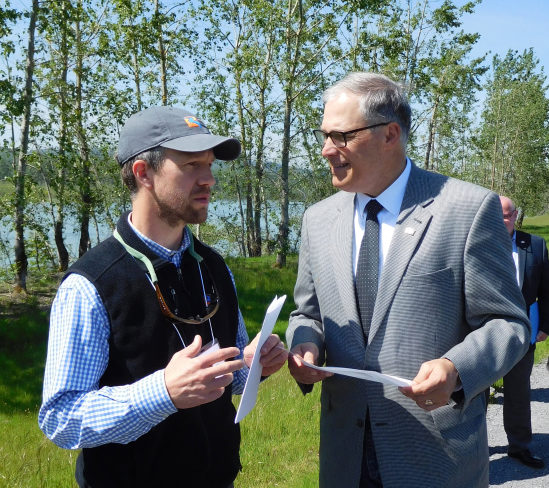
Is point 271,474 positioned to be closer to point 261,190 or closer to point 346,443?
point 346,443

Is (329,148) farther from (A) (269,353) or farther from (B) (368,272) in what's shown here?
(A) (269,353)

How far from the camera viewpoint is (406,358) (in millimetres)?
2439

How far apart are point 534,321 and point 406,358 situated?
4.08 metres

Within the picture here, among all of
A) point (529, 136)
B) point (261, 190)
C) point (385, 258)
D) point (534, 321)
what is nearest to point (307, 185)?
point (261, 190)

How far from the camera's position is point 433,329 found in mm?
2428

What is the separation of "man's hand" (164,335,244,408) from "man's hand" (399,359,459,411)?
736 millimetres

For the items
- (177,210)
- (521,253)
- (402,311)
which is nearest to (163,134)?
(177,210)

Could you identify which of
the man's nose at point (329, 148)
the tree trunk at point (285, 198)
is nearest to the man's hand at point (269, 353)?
the man's nose at point (329, 148)

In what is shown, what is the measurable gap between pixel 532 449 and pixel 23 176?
11.4 meters

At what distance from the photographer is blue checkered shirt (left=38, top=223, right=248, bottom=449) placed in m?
1.81

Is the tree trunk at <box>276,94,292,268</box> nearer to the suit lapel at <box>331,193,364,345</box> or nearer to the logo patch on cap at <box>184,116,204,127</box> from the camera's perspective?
the suit lapel at <box>331,193,364,345</box>

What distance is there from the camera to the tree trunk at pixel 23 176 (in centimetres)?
1259

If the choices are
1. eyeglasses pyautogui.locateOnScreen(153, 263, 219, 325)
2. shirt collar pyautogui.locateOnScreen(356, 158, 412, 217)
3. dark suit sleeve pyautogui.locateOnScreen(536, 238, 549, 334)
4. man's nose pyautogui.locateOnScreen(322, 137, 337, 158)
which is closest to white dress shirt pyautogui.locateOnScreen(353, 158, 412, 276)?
shirt collar pyautogui.locateOnScreen(356, 158, 412, 217)

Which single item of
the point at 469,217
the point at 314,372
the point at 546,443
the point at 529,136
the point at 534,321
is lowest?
the point at 546,443
